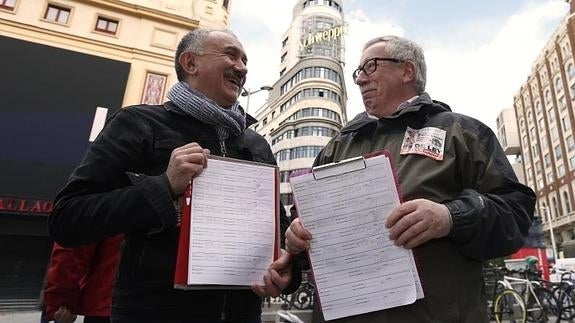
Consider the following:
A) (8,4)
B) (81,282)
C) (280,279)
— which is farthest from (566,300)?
(8,4)

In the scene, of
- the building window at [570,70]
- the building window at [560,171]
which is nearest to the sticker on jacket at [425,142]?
the building window at [570,70]

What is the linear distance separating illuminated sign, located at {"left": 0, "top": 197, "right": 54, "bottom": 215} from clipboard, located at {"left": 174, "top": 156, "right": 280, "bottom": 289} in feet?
36.7

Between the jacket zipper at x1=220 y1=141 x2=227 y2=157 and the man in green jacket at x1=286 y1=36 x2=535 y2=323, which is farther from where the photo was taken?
the jacket zipper at x1=220 y1=141 x2=227 y2=157

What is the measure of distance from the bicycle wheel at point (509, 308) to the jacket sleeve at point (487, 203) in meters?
6.71

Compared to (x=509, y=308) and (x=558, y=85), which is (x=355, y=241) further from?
(x=558, y=85)

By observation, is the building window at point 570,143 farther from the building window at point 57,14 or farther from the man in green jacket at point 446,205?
the man in green jacket at point 446,205

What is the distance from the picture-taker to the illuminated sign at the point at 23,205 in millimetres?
10312

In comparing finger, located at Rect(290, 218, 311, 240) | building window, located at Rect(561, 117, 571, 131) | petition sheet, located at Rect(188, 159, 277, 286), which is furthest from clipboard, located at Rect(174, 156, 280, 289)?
building window, located at Rect(561, 117, 571, 131)

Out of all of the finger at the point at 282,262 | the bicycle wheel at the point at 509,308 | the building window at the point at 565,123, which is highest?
the building window at the point at 565,123

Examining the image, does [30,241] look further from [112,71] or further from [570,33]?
[570,33]

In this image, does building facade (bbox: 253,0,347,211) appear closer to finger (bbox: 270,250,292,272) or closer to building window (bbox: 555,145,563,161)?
building window (bbox: 555,145,563,161)

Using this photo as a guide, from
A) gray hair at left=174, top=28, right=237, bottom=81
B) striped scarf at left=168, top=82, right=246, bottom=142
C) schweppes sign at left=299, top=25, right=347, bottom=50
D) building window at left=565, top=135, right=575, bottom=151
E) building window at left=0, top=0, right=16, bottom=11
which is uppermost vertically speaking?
schweppes sign at left=299, top=25, right=347, bottom=50

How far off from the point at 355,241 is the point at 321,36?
1925 inches

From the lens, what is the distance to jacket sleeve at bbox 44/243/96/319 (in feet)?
7.61
